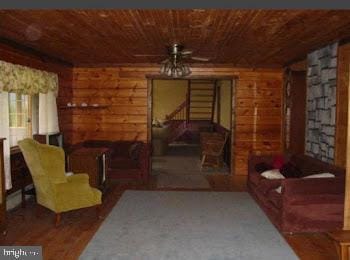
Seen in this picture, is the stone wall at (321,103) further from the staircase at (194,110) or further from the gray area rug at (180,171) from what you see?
the staircase at (194,110)

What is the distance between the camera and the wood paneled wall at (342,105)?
190 inches

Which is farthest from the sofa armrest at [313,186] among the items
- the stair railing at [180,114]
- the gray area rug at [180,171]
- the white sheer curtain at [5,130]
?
the stair railing at [180,114]

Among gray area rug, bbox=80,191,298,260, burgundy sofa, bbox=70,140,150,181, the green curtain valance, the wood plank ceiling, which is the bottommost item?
gray area rug, bbox=80,191,298,260

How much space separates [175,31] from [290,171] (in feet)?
8.67

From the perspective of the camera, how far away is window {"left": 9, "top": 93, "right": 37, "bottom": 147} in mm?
5828

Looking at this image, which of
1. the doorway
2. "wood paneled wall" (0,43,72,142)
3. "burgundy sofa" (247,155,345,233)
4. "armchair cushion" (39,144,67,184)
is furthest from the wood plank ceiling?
the doorway

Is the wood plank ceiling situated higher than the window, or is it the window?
the wood plank ceiling

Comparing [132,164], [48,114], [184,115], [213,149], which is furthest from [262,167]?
[184,115]

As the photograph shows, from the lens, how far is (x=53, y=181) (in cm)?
450

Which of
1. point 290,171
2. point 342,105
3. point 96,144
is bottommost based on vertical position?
point 290,171

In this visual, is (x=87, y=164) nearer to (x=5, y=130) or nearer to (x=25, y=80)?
(x=5, y=130)

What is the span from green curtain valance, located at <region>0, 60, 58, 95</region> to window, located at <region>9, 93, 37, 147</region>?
1.04 ft

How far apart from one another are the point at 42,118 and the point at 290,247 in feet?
14.7

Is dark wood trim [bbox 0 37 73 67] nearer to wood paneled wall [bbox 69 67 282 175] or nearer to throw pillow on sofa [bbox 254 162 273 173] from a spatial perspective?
wood paneled wall [bbox 69 67 282 175]
